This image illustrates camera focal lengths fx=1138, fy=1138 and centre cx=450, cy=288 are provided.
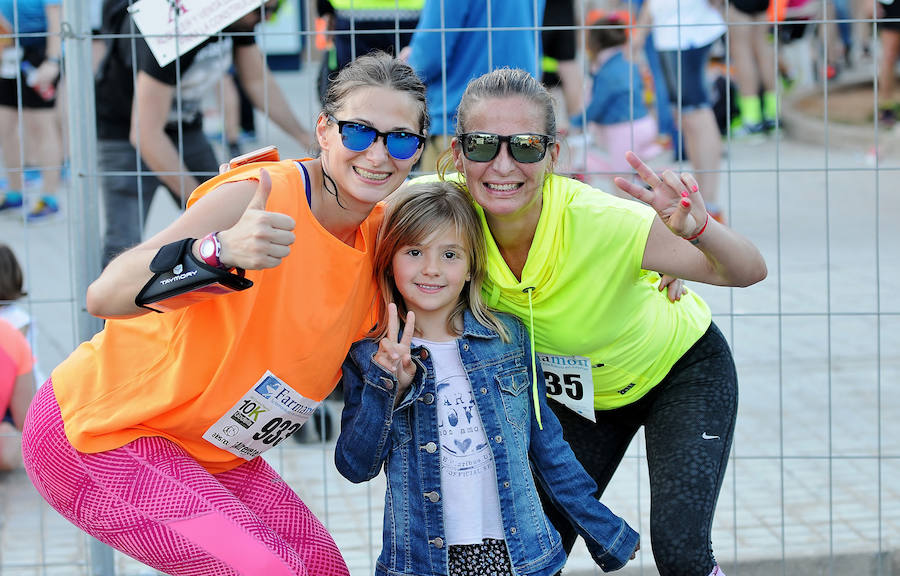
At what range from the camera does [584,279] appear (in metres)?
2.85

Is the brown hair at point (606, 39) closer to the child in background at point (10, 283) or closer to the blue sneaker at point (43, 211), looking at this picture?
the blue sneaker at point (43, 211)

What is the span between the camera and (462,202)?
111 inches

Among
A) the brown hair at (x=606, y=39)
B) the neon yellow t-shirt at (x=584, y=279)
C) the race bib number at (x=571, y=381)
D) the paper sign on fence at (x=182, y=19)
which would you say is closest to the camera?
the neon yellow t-shirt at (x=584, y=279)

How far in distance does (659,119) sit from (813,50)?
4.44m

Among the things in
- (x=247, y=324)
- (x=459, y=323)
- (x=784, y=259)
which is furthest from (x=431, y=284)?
(x=784, y=259)

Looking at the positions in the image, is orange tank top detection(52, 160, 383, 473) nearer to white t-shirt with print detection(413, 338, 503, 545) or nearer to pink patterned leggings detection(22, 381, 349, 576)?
pink patterned leggings detection(22, 381, 349, 576)

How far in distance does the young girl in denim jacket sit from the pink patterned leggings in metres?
0.30

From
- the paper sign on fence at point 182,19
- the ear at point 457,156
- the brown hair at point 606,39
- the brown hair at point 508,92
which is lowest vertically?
the ear at point 457,156

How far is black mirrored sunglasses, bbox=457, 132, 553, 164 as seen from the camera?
2734 millimetres

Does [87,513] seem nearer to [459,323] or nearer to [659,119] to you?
[459,323]

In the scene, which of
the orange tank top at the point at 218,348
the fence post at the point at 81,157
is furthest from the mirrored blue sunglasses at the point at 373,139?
the fence post at the point at 81,157

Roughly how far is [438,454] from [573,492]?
0.37 m

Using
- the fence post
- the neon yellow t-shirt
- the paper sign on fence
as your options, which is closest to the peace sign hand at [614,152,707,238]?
the neon yellow t-shirt

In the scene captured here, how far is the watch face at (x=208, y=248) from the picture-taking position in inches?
89.7
